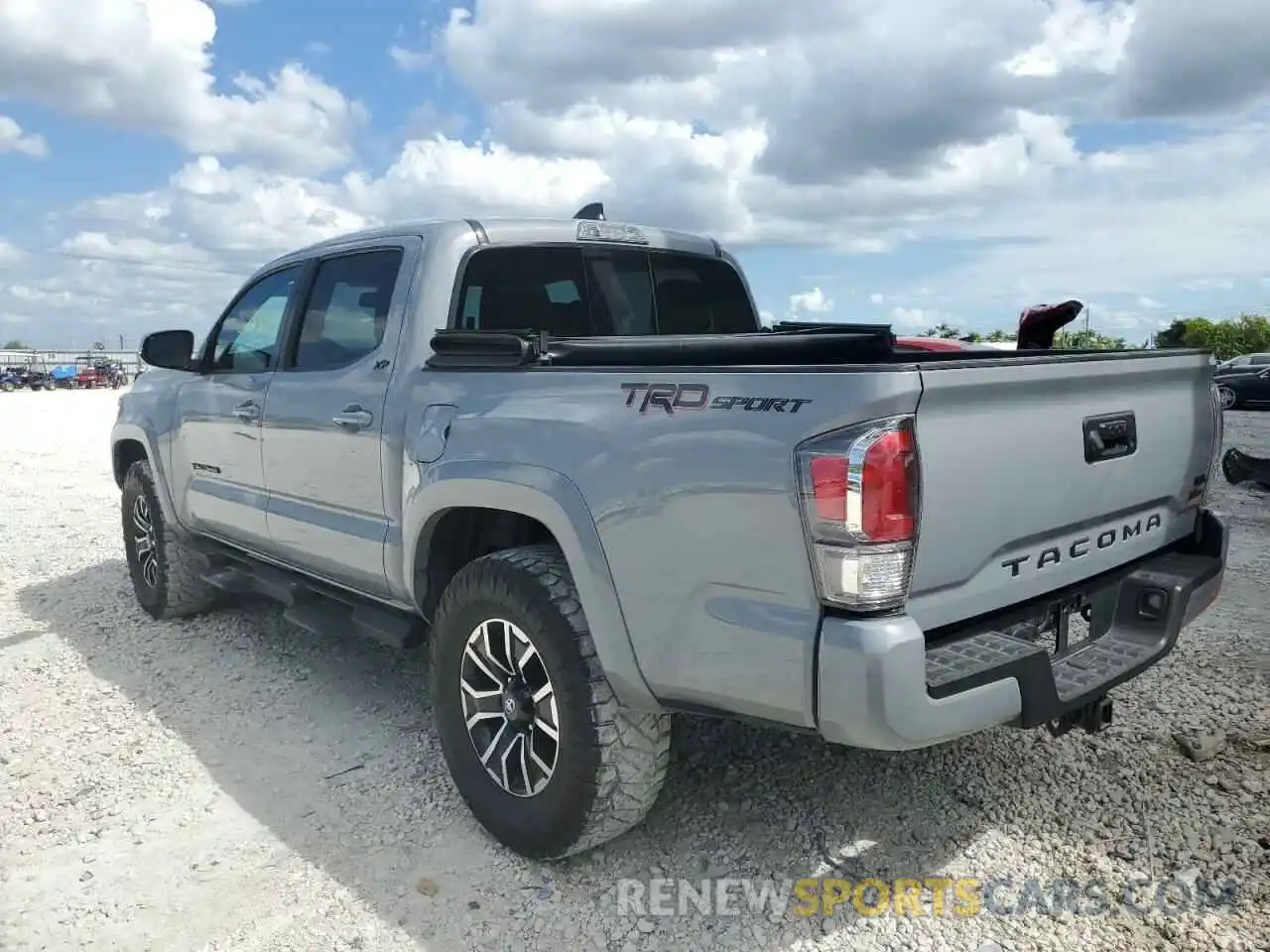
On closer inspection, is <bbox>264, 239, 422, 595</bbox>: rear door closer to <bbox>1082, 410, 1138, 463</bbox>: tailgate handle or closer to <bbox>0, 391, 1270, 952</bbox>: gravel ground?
<bbox>0, 391, 1270, 952</bbox>: gravel ground

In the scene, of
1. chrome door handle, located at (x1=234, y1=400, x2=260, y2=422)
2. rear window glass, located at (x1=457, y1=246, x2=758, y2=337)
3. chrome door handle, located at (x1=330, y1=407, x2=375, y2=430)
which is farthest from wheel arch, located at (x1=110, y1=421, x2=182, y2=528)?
rear window glass, located at (x1=457, y1=246, x2=758, y2=337)

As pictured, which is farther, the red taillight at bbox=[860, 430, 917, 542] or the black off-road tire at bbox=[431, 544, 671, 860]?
the black off-road tire at bbox=[431, 544, 671, 860]

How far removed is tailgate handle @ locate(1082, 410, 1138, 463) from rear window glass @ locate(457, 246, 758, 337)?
1881mm

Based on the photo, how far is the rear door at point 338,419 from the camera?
3678mm

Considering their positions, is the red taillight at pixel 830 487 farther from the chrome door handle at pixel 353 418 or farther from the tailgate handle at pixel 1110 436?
the chrome door handle at pixel 353 418

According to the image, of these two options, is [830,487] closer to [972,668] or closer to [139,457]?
[972,668]

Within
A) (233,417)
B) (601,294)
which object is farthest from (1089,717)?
(233,417)

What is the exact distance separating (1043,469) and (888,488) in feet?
2.06

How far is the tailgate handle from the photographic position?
2.77m

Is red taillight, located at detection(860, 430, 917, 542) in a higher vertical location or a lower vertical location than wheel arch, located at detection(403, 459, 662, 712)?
higher

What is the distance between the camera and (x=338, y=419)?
379cm

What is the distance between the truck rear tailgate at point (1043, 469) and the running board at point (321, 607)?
6.70ft

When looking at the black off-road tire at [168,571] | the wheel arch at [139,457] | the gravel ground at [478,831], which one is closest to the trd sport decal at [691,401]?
the gravel ground at [478,831]

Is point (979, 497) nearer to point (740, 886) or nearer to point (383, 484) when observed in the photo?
point (740, 886)
